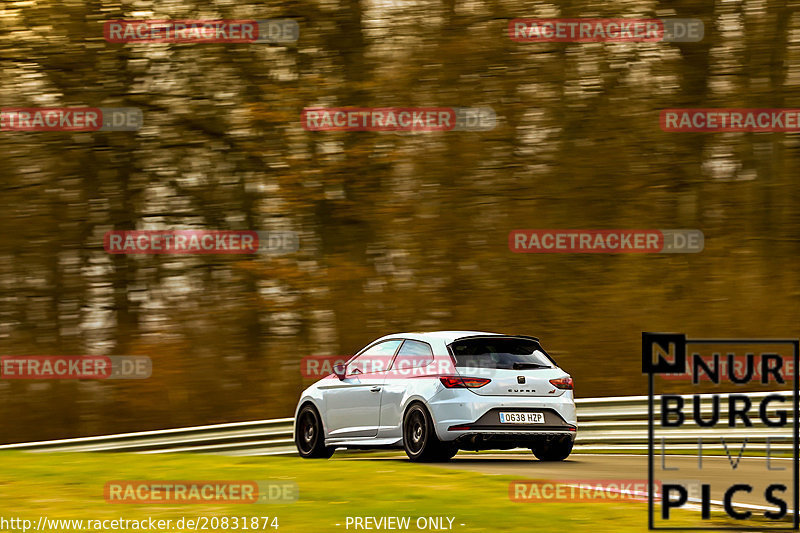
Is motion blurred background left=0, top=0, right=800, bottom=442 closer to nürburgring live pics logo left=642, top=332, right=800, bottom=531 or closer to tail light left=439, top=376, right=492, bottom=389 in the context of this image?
nürburgring live pics logo left=642, top=332, right=800, bottom=531

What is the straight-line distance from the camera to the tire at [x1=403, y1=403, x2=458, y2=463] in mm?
12102

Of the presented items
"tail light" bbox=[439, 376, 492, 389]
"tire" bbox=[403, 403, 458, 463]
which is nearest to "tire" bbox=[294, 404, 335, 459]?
"tire" bbox=[403, 403, 458, 463]

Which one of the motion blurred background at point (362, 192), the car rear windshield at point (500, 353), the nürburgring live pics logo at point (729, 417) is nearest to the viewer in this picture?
the nürburgring live pics logo at point (729, 417)

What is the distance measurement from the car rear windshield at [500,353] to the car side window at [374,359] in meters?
1.02

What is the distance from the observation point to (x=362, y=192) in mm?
18250

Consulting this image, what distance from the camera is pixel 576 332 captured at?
17.7 meters

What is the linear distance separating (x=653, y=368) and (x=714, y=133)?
1177cm

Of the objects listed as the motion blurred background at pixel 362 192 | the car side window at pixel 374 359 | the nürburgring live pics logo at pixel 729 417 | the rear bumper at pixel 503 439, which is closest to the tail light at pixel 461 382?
the rear bumper at pixel 503 439

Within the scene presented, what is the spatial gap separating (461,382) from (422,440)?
72cm

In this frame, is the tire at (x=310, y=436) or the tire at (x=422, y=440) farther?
the tire at (x=310, y=436)

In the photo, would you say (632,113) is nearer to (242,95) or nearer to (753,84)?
(753,84)

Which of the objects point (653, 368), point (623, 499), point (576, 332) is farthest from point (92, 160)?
point (653, 368)

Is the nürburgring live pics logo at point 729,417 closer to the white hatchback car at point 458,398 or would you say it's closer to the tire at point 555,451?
Answer: the tire at point 555,451

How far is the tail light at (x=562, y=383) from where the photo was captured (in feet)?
40.9
